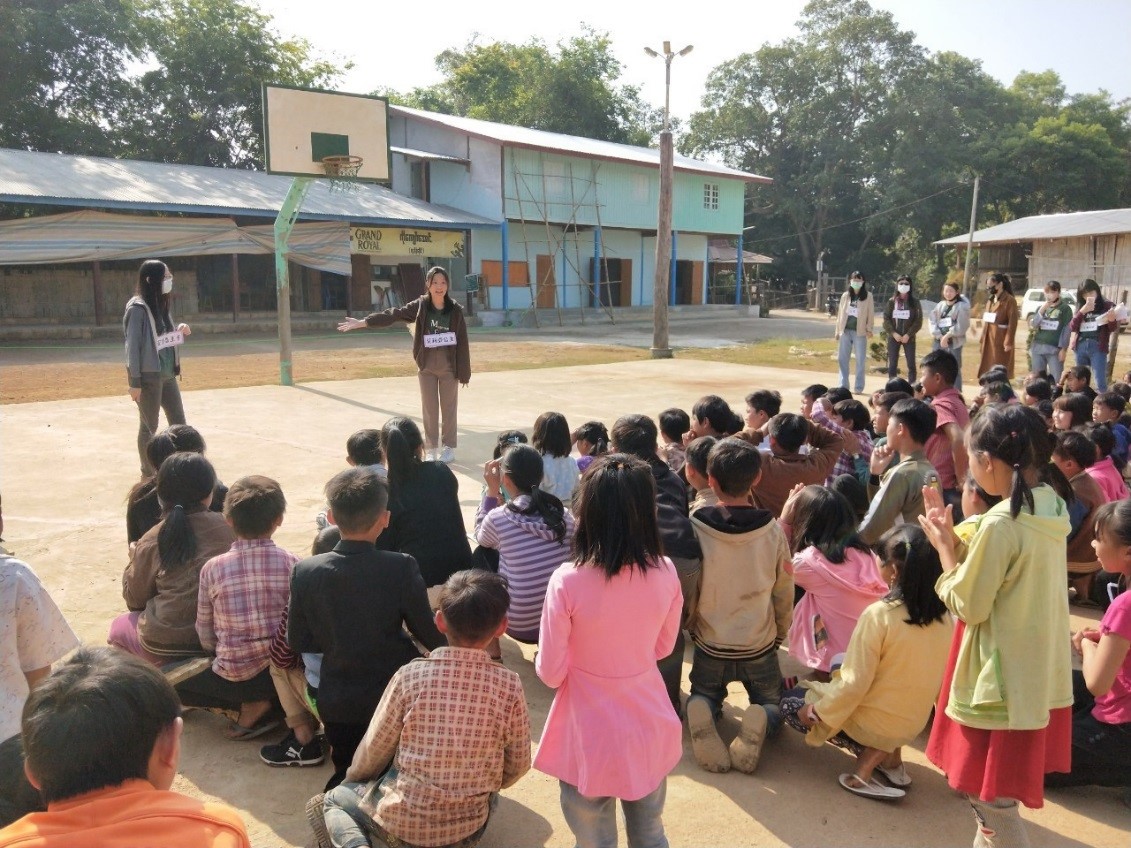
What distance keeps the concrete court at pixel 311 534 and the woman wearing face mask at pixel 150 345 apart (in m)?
0.56

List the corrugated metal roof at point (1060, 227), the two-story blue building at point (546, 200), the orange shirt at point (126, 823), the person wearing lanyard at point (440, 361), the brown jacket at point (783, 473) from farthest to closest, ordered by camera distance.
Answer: the corrugated metal roof at point (1060, 227) < the two-story blue building at point (546, 200) < the person wearing lanyard at point (440, 361) < the brown jacket at point (783, 473) < the orange shirt at point (126, 823)

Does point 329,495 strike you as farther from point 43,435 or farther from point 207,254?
point 207,254

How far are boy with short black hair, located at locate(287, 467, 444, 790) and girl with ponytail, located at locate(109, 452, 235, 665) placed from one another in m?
0.68

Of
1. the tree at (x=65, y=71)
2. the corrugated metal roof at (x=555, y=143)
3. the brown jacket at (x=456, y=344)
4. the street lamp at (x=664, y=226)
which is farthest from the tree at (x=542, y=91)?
the brown jacket at (x=456, y=344)

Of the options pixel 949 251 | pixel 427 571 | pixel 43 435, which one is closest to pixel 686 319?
pixel 949 251

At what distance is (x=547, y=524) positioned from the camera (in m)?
3.53

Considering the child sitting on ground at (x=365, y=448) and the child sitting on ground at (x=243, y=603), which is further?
the child sitting on ground at (x=365, y=448)

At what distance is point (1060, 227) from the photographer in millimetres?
30188

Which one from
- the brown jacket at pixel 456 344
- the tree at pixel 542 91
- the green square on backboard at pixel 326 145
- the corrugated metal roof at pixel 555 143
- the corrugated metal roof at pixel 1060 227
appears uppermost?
the tree at pixel 542 91

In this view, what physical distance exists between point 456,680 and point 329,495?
82 centimetres

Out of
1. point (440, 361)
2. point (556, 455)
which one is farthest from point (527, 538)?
point (440, 361)

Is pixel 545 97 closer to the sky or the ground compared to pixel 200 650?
closer to the sky

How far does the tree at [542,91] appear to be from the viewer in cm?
3991

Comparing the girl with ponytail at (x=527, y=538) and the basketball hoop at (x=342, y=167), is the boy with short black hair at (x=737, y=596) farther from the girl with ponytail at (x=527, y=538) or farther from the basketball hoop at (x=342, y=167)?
the basketball hoop at (x=342, y=167)
